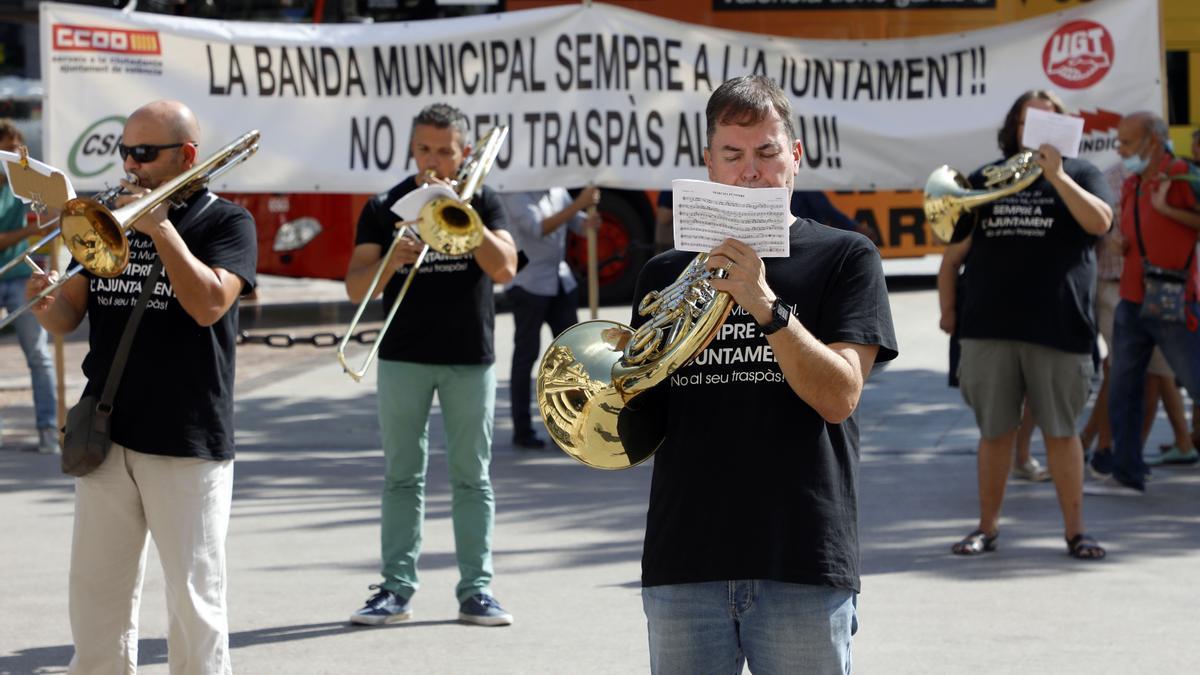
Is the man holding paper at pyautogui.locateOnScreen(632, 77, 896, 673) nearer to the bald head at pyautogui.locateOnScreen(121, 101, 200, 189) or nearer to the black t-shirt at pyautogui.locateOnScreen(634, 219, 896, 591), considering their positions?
the black t-shirt at pyautogui.locateOnScreen(634, 219, 896, 591)

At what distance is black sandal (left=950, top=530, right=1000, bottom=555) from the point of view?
22.4ft

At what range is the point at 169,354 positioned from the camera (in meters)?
4.39

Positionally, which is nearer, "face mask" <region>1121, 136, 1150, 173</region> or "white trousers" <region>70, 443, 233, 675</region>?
"white trousers" <region>70, 443, 233, 675</region>

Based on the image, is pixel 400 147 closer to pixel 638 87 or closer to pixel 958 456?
pixel 638 87

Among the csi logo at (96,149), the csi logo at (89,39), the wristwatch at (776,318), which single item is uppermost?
the csi logo at (89,39)

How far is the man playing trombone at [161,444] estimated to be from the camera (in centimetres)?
434

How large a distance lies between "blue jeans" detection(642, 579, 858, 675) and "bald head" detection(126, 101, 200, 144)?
6.75ft

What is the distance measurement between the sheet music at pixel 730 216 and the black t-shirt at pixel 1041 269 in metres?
3.99

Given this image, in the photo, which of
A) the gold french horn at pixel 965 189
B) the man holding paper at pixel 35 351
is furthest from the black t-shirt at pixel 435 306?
the man holding paper at pixel 35 351

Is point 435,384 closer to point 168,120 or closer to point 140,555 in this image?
point 140,555

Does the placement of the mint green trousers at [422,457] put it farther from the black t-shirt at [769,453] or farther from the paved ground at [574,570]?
the black t-shirt at [769,453]

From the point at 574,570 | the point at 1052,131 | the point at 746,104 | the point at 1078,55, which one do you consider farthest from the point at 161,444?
the point at 1078,55

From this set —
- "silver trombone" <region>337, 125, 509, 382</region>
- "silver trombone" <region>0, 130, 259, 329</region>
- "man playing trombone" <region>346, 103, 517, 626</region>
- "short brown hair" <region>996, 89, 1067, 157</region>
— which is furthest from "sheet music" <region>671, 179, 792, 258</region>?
"short brown hair" <region>996, 89, 1067, 157</region>

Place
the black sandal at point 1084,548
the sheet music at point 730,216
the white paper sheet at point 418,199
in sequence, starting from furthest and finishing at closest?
the black sandal at point 1084,548
the white paper sheet at point 418,199
the sheet music at point 730,216
